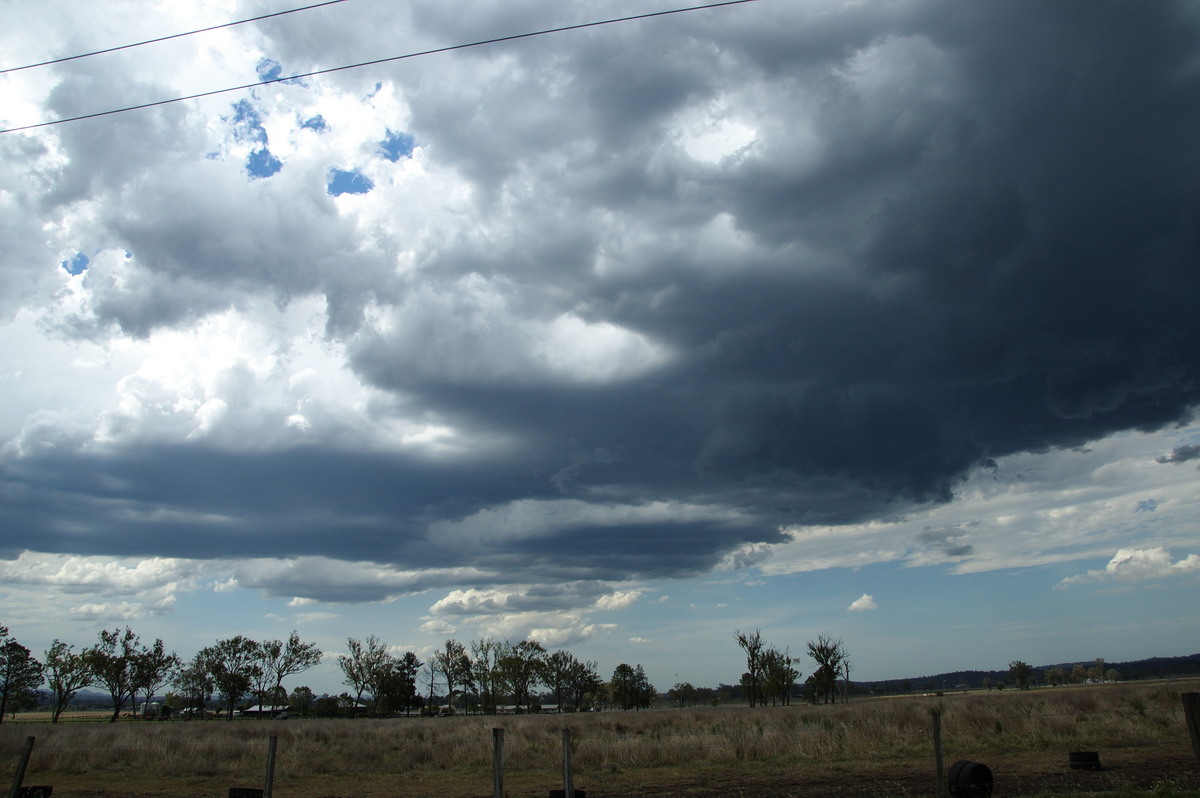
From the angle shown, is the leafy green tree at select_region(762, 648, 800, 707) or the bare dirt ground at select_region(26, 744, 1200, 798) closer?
the bare dirt ground at select_region(26, 744, 1200, 798)

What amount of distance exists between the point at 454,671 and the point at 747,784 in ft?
347

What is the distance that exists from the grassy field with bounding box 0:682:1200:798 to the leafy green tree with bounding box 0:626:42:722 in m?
72.0

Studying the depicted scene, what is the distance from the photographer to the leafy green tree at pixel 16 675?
298 ft

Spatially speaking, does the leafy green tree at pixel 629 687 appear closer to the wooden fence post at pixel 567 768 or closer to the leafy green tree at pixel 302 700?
the leafy green tree at pixel 302 700

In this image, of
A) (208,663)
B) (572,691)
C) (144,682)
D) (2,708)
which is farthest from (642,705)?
(2,708)

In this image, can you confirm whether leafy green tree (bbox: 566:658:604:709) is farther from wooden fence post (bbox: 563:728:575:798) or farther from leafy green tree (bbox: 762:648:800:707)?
wooden fence post (bbox: 563:728:575:798)

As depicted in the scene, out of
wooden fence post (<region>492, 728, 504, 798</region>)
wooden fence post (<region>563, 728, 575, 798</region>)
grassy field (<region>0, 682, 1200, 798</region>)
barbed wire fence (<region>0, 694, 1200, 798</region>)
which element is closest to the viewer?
wooden fence post (<region>492, 728, 504, 798</region>)

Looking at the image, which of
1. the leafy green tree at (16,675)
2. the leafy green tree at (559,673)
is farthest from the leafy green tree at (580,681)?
the leafy green tree at (16,675)

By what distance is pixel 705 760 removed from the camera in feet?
82.5

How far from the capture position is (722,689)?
168125 mm

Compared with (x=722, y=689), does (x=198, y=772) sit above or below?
above

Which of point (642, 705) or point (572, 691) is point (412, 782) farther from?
point (642, 705)

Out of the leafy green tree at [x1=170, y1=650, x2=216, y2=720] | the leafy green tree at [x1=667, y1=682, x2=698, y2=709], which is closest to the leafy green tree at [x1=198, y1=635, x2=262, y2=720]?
the leafy green tree at [x1=170, y1=650, x2=216, y2=720]

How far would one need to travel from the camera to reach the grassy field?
18.5 metres
